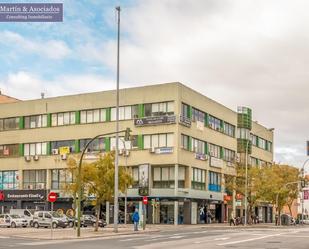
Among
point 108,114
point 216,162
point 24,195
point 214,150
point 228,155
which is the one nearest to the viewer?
point 108,114

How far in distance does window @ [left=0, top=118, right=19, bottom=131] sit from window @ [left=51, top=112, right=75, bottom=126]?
6.10 m

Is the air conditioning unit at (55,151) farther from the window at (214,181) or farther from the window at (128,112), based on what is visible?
the window at (214,181)

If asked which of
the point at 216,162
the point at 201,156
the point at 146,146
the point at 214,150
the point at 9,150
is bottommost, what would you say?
the point at 216,162

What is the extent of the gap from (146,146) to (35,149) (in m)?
16.7

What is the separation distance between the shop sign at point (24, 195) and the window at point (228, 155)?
23.6 metres

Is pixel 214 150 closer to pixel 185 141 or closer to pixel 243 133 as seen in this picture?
pixel 185 141

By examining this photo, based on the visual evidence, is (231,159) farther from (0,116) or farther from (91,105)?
(0,116)

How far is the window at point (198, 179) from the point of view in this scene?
71312 millimetres

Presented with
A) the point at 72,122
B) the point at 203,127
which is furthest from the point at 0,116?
the point at 203,127

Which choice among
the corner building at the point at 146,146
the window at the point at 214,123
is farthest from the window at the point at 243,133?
the window at the point at 214,123

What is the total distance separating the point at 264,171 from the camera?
80500mm

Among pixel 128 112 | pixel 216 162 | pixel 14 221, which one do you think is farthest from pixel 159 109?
pixel 14 221

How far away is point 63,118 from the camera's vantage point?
7650 cm

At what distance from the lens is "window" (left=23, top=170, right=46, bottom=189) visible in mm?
77438
